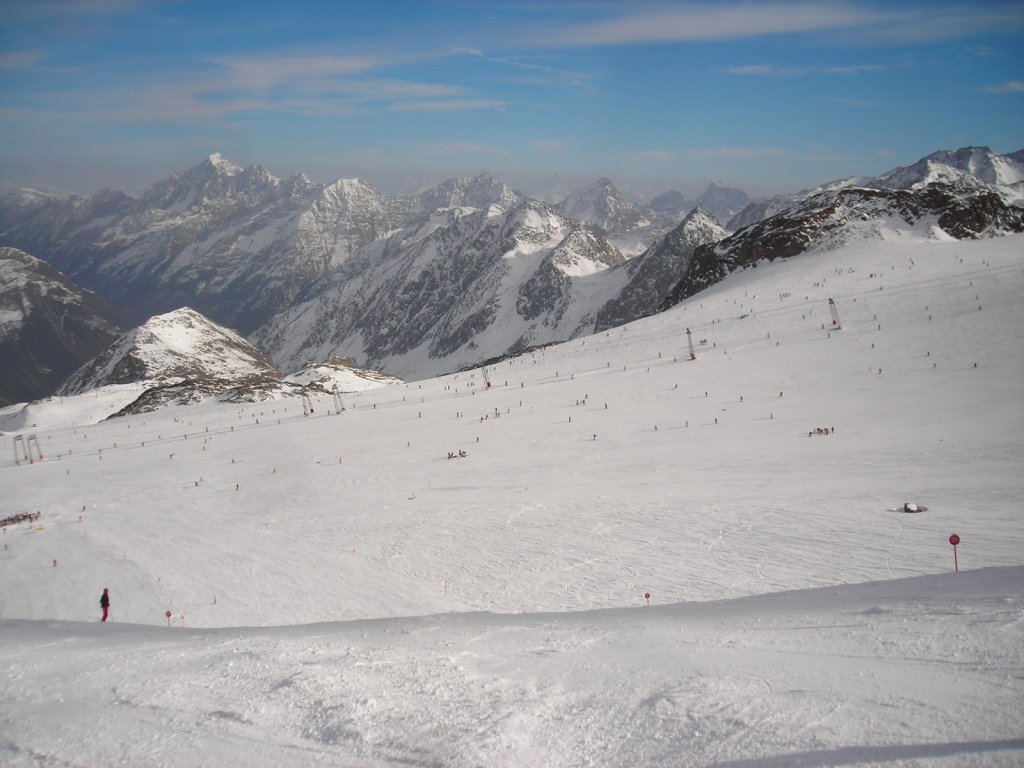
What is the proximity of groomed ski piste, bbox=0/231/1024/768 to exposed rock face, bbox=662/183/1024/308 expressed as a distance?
1591 inches

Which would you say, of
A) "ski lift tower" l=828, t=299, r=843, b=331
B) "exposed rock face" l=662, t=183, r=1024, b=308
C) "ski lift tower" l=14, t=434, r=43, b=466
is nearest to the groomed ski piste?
"ski lift tower" l=828, t=299, r=843, b=331

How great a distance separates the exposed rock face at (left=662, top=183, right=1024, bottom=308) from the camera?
8594cm

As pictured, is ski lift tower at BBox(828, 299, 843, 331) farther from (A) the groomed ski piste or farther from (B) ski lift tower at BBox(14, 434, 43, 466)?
(B) ski lift tower at BBox(14, 434, 43, 466)

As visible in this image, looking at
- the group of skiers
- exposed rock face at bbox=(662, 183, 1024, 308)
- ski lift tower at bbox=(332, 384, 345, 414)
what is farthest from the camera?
exposed rock face at bbox=(662, 183, 1024, 308)

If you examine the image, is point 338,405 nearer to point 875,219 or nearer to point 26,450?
point 26,450

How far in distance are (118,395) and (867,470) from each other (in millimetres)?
149656

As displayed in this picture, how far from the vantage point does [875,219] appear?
88625 millimetres

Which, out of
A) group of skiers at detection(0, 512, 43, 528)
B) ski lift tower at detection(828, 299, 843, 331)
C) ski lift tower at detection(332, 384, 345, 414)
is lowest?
group of skiers at detection(0, 512, 43, 528)

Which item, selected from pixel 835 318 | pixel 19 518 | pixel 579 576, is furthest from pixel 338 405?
pixel 579 576

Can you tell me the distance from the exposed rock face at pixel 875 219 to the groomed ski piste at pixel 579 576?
4041 centimetres

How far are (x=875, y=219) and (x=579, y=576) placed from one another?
3498 inches

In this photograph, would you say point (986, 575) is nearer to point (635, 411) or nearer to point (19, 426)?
point (635, 411)

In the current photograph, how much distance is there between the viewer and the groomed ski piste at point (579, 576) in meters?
9.88

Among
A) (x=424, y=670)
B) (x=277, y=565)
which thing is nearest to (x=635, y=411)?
(x=277, y=565)
